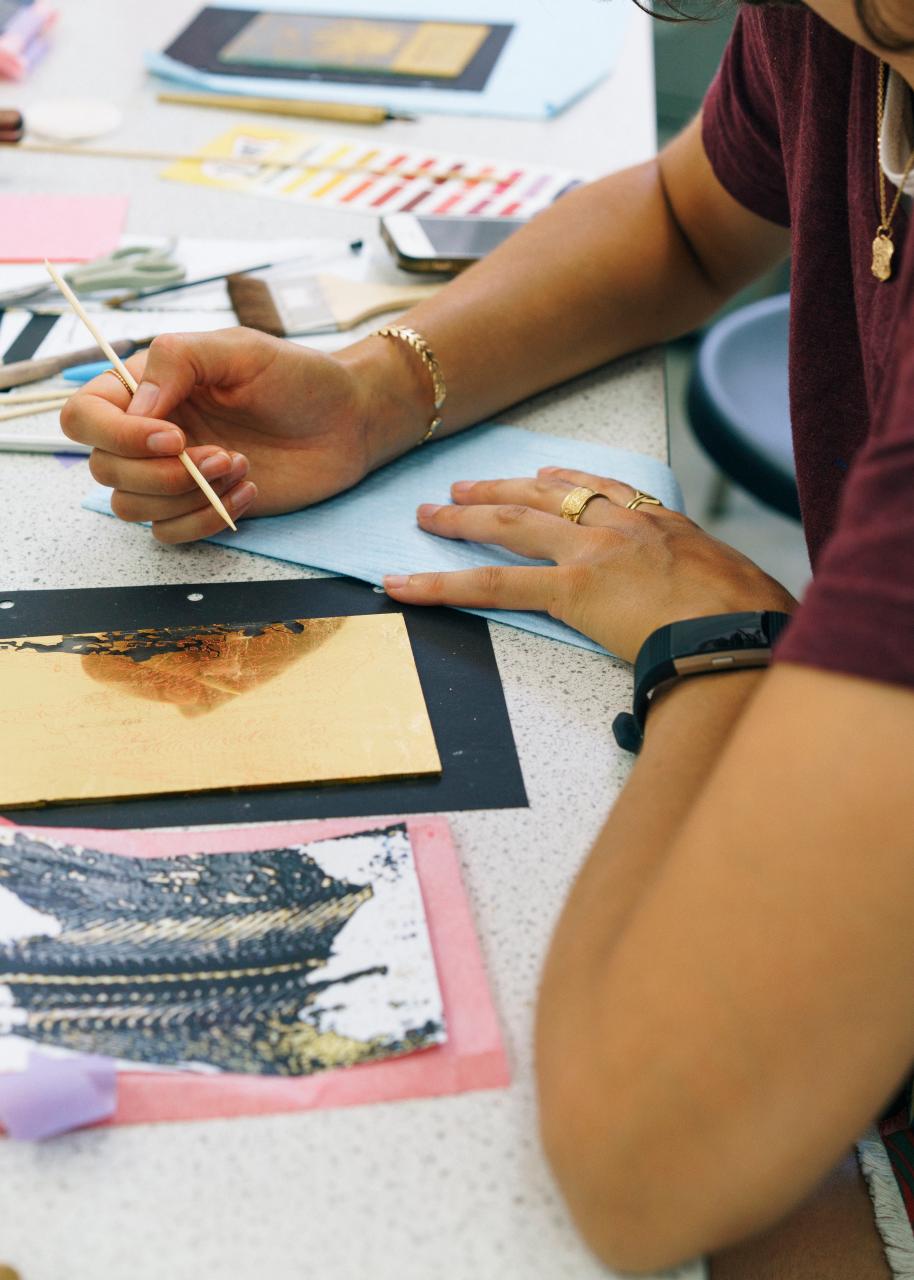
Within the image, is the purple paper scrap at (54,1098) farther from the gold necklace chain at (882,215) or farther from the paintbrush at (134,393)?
the gold necklace chain at (882,215)

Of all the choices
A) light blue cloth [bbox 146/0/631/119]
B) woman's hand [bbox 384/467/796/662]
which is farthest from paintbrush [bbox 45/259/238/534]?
light blue cloth [bbox 146/0/631/119]

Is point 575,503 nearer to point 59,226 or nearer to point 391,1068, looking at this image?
point 391,1068

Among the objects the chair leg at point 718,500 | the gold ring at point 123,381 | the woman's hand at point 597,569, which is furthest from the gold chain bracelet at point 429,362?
the chair leg at point 718,500

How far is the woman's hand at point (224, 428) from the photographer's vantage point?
828mm

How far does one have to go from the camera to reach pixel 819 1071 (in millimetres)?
457

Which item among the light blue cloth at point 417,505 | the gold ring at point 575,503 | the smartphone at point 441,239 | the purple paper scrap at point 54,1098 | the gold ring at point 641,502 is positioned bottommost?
the light blue cloth at point 417,505

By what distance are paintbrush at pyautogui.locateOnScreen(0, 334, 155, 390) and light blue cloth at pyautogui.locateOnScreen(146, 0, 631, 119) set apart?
62cm

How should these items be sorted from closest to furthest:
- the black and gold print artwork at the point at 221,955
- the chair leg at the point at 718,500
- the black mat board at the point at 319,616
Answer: the black and gold print artwork at the point at 221,955
the black mat board at the point at 319,616
the chair leg at the point at 718,500

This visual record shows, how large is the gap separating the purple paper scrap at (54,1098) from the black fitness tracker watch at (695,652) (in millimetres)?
332

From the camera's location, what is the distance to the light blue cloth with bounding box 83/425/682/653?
849mm

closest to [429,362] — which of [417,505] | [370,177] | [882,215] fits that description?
[417,505]

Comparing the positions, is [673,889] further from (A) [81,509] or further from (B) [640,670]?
(A) [81,509]

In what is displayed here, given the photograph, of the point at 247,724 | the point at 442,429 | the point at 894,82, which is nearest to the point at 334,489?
the point at 442,429

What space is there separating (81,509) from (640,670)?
443 millimetres
